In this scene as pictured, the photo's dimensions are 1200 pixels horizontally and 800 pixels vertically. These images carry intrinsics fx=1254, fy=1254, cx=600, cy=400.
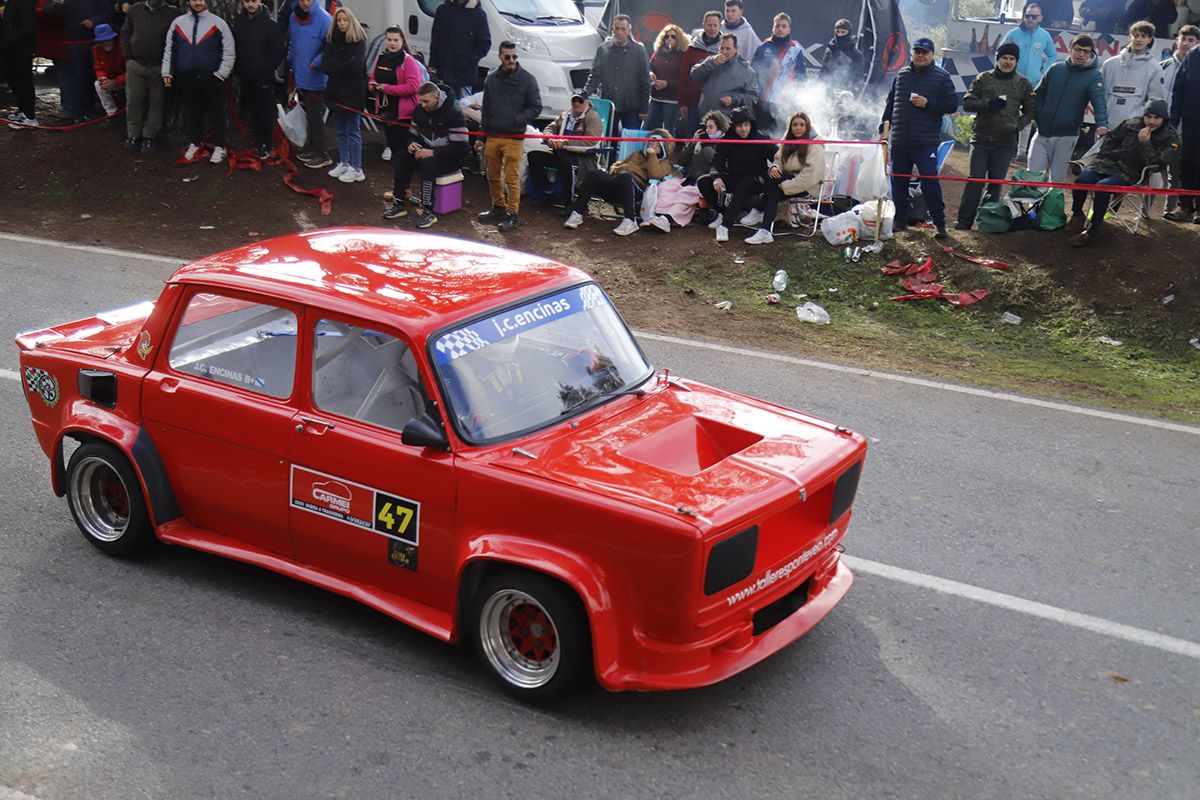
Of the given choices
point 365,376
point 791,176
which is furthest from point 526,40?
point 365,376

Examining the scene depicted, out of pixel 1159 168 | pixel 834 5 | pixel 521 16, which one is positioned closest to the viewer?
pixel 1159 168

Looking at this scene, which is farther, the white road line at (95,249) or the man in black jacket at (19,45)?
the man in black jacket at (19,45)

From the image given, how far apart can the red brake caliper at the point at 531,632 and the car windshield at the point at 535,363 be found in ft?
2.38

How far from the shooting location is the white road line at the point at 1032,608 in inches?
225

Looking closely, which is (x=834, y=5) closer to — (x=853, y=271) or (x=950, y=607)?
(x=853, y=271)

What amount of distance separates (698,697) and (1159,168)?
338 inches

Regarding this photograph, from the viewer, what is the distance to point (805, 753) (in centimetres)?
486

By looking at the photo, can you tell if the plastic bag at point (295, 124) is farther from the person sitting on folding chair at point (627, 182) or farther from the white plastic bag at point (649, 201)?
the white plastic bag at point (649, 201)

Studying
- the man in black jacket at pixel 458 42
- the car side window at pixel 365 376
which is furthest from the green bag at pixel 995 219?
the car side window at pixel 365 376

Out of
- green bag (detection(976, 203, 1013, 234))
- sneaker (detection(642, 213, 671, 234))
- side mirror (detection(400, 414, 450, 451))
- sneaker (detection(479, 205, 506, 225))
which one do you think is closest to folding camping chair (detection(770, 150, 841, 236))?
sneaker (detection(642, 213, 671, 234))

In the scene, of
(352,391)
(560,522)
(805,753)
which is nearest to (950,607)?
(805,753)

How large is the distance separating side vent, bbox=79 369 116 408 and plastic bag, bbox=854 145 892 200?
8597 millimetres

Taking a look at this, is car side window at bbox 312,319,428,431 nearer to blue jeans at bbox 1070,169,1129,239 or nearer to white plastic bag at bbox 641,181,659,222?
white plastic bag at bbox 641,181,659,222

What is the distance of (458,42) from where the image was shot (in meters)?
15.4
